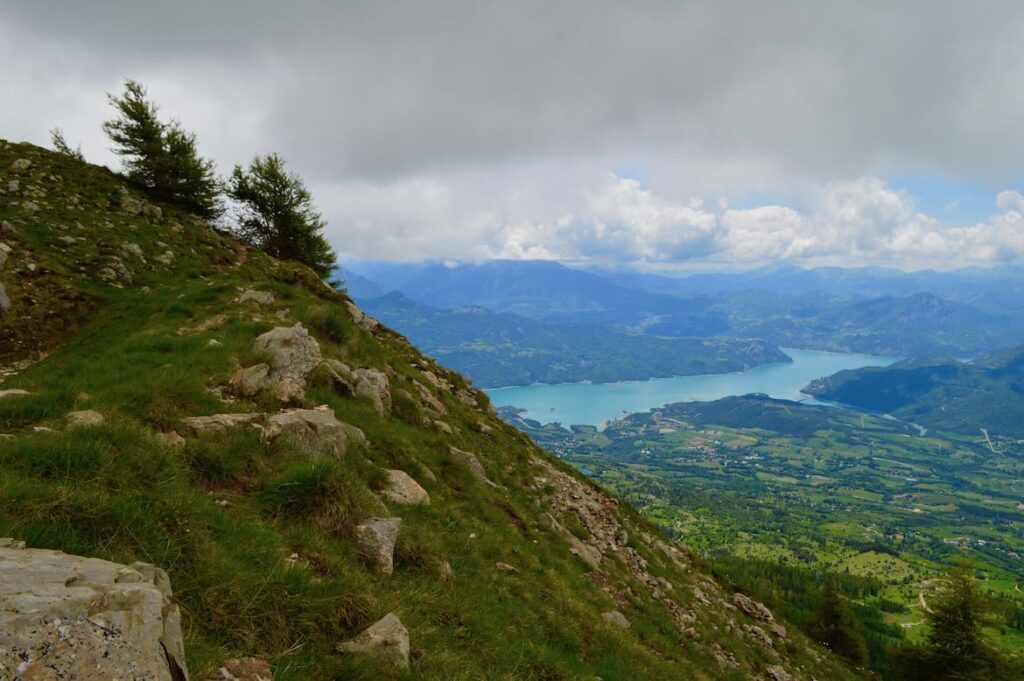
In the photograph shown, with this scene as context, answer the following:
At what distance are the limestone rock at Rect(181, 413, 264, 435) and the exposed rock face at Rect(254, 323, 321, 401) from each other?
2.17m

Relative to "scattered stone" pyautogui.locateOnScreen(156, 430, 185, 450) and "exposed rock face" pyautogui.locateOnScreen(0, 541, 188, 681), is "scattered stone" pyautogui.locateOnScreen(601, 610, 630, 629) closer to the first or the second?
"scattered stone" pyautogui.locateOnScreen(156, 430, 185, 450)

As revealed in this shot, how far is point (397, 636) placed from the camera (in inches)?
229

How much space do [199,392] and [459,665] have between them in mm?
8263

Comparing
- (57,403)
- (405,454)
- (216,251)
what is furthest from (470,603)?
(216,251)

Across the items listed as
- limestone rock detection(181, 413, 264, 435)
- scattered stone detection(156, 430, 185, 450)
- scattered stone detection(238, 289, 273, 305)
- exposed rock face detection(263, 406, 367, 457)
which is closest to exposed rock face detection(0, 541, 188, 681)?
scattered stone detection(156, 430, 185, 450)

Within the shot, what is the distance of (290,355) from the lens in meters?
13.4

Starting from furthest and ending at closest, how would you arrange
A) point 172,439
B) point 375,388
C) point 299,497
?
1. point 375,388
2. point 172,439
3. point 299,497

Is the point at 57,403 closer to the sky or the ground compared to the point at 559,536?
closer to the sky

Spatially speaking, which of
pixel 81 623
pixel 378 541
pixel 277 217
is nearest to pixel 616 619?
pixel 378 541

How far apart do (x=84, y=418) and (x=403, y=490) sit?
20.2 feet

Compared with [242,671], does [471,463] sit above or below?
below

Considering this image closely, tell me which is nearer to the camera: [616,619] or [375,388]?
[616,619]

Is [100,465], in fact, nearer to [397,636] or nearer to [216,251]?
[397,636]

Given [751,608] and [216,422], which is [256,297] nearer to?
[216,422]
